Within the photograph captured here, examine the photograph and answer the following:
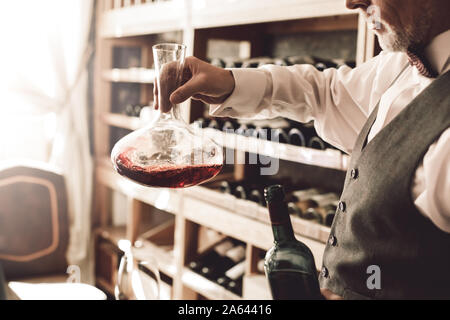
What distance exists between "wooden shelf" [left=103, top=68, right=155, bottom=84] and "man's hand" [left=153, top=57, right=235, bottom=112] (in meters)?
1.38

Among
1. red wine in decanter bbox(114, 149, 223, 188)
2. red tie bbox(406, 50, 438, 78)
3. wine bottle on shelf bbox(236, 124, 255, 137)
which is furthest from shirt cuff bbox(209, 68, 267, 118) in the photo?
wine bottle on shelf bbox(236, 124, 255, 137)

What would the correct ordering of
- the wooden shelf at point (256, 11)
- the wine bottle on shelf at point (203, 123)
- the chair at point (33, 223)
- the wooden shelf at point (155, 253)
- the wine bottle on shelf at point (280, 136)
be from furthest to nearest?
the wooden shelf at point (155, 253) → the chair at point (33, 223) → the wine bottle on shelf at point (203, 123) → the wine bottle on shelf at point (280, 136) → the wooden shelf at point (256, 11)

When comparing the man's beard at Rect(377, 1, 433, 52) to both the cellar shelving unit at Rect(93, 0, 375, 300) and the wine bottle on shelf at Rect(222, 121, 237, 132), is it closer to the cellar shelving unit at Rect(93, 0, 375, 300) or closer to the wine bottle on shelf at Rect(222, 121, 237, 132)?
the cellar shelving unit at Rect(93, 0, 375, 300)

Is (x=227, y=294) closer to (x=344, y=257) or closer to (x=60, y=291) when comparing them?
(x=60, y=291)

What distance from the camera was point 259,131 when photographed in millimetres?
1948

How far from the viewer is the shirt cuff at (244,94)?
1146 mm

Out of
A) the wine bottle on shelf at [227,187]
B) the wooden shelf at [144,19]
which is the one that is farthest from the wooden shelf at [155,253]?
the wooden shelf at [144,19]

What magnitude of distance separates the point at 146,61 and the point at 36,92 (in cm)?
Answer: 73

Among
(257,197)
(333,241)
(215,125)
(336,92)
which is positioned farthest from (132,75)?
(333,241)

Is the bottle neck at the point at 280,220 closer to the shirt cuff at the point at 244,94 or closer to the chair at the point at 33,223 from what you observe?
the shirt cuff at the point at 244,94

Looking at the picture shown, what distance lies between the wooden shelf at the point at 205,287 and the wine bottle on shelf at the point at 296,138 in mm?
732

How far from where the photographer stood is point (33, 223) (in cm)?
238

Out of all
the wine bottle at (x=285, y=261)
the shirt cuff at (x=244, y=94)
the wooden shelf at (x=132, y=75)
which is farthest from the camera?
the wooden shelf at (x=132, y=75)

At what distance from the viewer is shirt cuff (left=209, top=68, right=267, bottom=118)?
1146 mm
